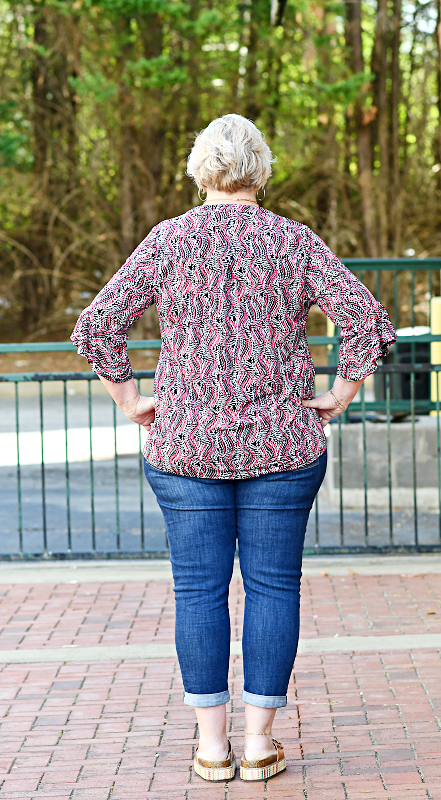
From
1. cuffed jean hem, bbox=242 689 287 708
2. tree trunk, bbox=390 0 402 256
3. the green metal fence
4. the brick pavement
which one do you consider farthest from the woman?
tree trunk, bbox=390 0 402 256

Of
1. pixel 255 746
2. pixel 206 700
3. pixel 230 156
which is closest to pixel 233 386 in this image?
pixel 230 156

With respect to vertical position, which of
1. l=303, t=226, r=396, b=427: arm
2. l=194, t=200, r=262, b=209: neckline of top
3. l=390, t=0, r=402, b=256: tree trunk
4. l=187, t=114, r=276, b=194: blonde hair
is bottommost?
l=303, t=226, r=396, b=427: arm

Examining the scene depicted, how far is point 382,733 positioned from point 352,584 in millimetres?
1821

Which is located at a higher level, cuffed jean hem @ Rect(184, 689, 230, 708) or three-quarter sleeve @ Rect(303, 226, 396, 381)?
three-quarter sleeve @ Rect(303, 226, 396, 381)

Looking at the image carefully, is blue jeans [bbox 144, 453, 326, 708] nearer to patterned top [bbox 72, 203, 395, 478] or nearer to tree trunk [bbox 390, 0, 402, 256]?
patterned top [bbox 72, 203, 395, 478]

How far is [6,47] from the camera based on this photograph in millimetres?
20172

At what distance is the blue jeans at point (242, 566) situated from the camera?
2664mm

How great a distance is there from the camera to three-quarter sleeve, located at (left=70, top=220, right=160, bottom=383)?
2654 mm

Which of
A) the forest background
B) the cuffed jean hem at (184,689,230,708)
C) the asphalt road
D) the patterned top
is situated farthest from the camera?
the forest background

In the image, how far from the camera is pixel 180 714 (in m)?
3.38

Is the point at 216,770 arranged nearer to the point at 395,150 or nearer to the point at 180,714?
the point at 180,714

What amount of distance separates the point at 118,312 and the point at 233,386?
1.31 feet

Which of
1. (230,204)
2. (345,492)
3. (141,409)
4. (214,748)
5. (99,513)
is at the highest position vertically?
(230,204)

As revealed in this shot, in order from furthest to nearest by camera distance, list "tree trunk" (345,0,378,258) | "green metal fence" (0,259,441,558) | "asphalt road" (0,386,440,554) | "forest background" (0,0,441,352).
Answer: "tree trunk" (345,0,378,258), "forest background" (0,0,441,352), "asphalt road" (0,386,440,554), "green metal fence" (0,259,441,558)
